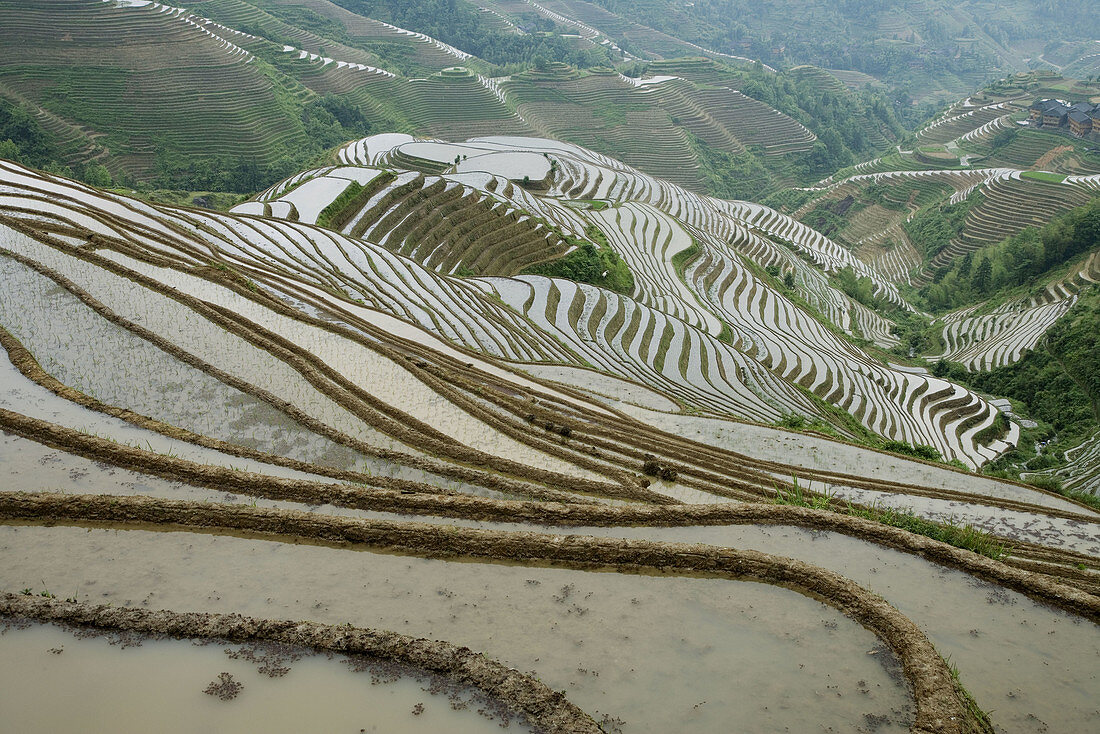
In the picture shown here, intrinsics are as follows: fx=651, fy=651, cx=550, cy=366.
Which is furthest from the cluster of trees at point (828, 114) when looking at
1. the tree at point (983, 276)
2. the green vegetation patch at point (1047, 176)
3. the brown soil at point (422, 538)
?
the brown soil at point (422, 538)

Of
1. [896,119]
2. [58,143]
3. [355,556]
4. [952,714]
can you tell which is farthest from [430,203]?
[896,119]

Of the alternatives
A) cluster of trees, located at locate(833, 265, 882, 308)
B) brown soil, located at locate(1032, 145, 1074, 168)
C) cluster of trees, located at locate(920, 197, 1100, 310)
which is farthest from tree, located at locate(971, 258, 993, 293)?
brown soil, located at locate(1032, 145, 1074, 168)

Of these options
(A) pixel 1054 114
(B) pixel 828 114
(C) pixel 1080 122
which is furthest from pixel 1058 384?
(B) pixel 828 114

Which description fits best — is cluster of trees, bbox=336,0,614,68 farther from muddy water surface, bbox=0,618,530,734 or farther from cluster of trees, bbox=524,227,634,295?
muddy water surface, bbox=0,618,530,734

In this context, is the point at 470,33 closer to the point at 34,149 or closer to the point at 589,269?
the point at 34,149

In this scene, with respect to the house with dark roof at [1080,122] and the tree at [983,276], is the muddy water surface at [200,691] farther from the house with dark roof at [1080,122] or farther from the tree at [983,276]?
the house with dark roof at [1080,122]

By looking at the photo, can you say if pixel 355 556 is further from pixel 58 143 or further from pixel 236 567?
pixel 58 143
